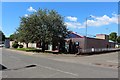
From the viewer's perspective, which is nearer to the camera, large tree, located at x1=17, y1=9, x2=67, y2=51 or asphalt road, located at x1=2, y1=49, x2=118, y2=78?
asphalt road, located at x1=2, y1=49, x2=118, y2=78

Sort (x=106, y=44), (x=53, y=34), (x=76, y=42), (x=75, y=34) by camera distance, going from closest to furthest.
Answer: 1. (x=53, y=34)
2. (x=76, y=42)
3. (x=75, y=34)
4. (x=106, y=44)

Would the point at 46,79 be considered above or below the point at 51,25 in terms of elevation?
below

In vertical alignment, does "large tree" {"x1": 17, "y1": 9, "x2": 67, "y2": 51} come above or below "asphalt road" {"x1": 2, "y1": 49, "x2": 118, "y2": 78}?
above

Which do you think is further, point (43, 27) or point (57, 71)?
point (43, 27)

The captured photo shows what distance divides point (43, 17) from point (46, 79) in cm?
3276

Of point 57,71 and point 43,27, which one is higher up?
point 43,27

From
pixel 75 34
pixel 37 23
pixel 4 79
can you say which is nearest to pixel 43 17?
pixel 37 23

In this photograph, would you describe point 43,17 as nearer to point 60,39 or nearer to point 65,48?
point 60,39

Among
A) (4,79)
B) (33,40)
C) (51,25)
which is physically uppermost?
(51,25)

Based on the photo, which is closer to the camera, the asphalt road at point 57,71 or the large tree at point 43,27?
the asphalt road at point 57,71

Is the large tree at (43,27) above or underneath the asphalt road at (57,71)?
above

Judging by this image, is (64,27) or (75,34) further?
(75,34)

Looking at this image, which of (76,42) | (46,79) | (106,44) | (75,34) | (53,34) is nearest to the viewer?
(46,79)

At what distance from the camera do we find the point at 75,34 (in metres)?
56.2
